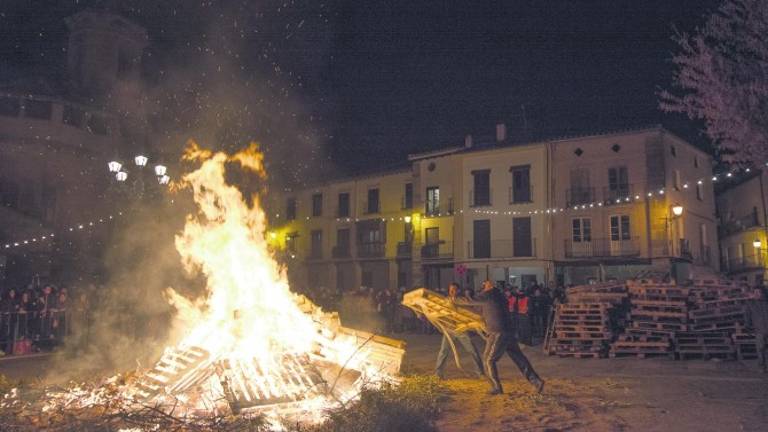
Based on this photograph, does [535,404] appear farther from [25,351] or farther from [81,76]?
[81,76]

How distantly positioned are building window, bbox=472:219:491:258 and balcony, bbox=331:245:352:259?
11.4 meters

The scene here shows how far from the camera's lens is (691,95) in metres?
10.8

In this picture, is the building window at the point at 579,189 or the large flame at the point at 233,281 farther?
Answer: the building window at the point at 579,189

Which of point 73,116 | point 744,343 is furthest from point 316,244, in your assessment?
point 744,343

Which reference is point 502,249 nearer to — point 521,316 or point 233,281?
point 521,316

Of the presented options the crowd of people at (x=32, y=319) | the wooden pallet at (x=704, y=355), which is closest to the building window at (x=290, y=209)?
the crowd of people at (x=32, y=319)

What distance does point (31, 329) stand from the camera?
15250 millimetres

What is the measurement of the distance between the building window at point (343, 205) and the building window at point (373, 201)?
7.15 ft

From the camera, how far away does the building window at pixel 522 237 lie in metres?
34.9

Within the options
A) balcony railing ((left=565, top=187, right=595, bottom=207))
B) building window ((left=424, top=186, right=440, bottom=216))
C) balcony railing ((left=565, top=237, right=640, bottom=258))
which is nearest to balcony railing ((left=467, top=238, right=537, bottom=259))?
balcony railing ((left=565, top=237, right=640, bottom=258))

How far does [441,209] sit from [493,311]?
29353 millimetres

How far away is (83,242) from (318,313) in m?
23.8

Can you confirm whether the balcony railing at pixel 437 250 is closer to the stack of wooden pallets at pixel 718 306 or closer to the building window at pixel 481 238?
the building window at pixel 481 238

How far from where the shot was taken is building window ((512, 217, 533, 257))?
1373 inches
